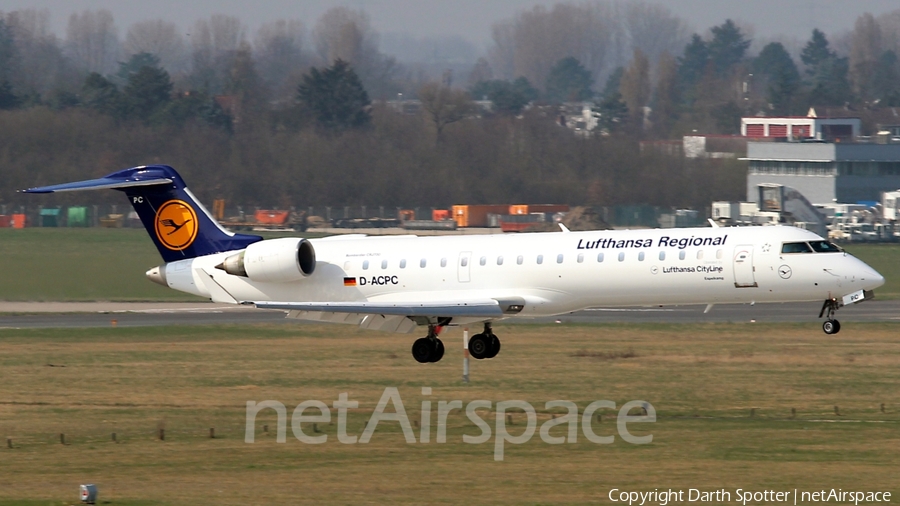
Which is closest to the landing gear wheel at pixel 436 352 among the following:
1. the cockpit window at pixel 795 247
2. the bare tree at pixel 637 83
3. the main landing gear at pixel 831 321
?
the cockpit window at pixel 795 247

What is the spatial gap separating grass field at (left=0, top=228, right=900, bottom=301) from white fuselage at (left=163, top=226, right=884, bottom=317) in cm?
2634

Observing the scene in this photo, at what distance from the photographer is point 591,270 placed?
2734cm

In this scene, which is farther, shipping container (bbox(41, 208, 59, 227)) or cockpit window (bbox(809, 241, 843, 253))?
shipping container (bbox(41, 208, 59, 227))

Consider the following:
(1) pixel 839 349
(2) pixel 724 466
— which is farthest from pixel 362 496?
(1) pixel 839 349

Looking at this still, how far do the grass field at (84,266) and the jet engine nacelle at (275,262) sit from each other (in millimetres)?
25195

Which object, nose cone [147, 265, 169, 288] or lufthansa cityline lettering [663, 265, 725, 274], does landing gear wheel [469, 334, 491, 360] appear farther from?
nose cone [147, 265, 169, 288]

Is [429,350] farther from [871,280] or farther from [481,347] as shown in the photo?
[871,280]

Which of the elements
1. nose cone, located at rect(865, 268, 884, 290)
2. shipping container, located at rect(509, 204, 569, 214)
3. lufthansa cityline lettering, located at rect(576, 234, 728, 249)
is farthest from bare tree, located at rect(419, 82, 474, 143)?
nose cone, located at rect(865, 268, 884, 290)

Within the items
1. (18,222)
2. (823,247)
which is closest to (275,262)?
(823,247)

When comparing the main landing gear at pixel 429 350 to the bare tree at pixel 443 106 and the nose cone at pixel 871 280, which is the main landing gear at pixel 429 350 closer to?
the nose cone at pixel 871 280

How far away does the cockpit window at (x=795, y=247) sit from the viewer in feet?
87.8

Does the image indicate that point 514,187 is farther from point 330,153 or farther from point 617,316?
point 617,316

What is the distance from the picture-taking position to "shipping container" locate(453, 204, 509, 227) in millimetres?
80875

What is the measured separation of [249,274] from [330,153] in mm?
59456
